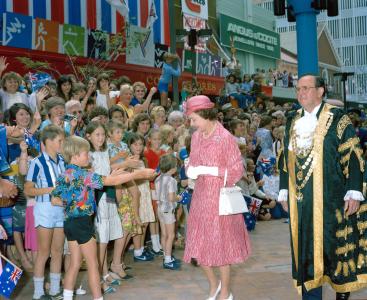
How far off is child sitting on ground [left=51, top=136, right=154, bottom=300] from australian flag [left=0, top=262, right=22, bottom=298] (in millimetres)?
968

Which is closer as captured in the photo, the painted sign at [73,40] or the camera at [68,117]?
the camera at [68,117]

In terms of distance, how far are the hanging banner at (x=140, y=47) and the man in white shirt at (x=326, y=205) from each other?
507 inches

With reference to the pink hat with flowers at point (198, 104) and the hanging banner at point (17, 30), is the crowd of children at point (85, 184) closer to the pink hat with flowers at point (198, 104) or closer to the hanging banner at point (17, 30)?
the pink hat with flowers at point (198, 104)

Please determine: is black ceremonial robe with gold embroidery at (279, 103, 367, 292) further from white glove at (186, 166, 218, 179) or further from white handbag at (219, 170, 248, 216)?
white glove at (186, 166, 218, 179)

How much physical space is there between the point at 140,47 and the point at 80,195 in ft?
44.4

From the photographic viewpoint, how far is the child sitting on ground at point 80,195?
4969mm

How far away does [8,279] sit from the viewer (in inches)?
160

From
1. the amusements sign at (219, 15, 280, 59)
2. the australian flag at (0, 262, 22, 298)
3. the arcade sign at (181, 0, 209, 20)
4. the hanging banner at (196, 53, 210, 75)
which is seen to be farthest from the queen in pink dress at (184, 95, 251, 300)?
the amusements sign at (219, 15, 280, 59)

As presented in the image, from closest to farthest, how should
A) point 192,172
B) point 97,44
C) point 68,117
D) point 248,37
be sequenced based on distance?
point 192,172 → point 68,117 → point 97,44 → point 248,37

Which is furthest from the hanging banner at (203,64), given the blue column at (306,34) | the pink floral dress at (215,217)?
the pink floral dress at (215,217)

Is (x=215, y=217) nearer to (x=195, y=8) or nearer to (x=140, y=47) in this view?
(x=140, y=47)

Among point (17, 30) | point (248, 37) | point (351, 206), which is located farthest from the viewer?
point (248, 37)

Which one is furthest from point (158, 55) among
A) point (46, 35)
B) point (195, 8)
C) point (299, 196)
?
point (299, 196)

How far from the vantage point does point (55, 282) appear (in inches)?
225
